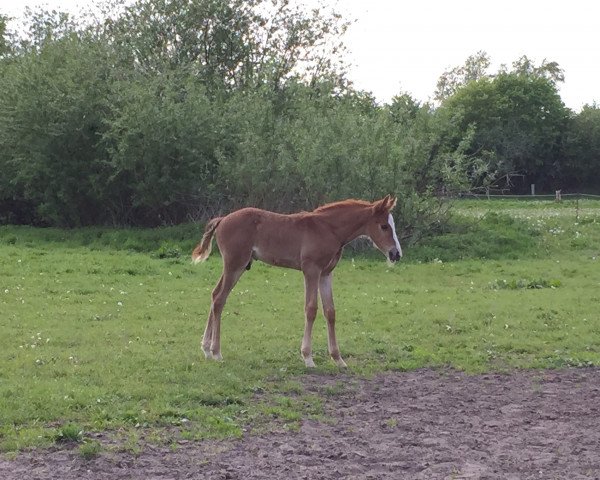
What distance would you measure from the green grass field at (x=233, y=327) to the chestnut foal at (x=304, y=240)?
0.92m

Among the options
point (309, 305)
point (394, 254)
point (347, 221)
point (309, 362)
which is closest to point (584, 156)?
point (394, 254)

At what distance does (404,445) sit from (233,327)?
5.94 metres

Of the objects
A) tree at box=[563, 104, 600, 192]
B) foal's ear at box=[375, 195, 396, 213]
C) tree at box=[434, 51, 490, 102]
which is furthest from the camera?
tree at box=[434, 51, 490, 102]

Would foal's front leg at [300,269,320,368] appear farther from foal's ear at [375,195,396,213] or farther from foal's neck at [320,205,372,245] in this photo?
foal's ear at [375,195,396,213]

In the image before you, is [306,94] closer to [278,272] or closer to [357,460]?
[278,272]

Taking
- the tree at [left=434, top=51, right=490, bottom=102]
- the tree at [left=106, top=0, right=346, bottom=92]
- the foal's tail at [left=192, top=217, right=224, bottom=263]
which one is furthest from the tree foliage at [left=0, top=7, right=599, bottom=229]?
the tree at [left=434, top=51, right=490, bottom=102]

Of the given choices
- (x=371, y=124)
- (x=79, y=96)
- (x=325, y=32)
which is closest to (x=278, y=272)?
(x=371, y=124)

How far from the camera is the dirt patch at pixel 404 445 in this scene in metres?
5.97

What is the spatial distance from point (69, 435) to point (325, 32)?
94.1 feet

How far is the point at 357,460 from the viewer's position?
6.32 meters

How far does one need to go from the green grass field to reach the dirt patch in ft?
1.13

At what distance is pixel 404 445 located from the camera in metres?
6.75

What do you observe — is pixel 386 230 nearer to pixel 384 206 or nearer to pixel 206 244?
pixel 384 206

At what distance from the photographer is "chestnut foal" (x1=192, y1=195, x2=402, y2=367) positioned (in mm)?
10102
